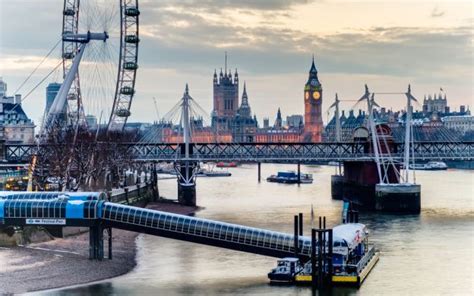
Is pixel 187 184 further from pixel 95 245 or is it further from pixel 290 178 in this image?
pixel 290 178

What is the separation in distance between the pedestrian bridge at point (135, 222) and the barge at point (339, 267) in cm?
103

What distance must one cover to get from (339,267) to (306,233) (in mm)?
13597

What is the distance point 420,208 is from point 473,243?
732 inches

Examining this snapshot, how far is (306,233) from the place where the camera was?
51000mm

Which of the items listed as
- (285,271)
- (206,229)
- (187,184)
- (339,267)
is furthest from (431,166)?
(285,271)

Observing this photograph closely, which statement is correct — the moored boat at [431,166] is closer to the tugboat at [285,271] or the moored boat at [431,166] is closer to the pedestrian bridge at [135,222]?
the pedestrian bridge at [135,222]

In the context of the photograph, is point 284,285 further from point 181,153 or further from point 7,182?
point 181,153

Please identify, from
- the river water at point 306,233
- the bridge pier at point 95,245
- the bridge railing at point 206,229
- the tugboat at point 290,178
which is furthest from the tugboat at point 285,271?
the tugboat at point 290,178

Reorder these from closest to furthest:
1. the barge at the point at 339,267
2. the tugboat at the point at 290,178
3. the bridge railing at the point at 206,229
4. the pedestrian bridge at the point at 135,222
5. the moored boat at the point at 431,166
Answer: the barge at the point at 339,267
the bridge railing at the point at 206,229
the pedestrian bridge at the point at 135,222
the tugboat at the point at 290,178
the moored boat at the point at 431,166

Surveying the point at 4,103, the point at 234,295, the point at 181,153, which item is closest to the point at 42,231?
the point at 234,295

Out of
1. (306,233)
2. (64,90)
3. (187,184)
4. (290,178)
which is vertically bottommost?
(306,233)

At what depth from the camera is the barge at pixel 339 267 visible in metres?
36.6

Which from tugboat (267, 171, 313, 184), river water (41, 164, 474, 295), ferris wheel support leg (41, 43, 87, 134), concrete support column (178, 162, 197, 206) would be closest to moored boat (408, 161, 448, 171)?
tugboat (267, 171, 313, 184)

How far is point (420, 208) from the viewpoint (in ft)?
224
